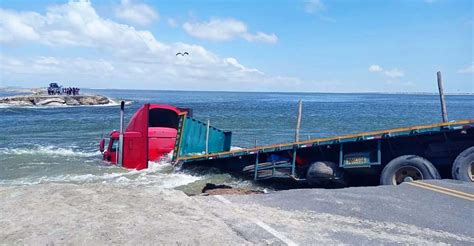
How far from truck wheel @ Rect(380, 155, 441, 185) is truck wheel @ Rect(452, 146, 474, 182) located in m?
0.52

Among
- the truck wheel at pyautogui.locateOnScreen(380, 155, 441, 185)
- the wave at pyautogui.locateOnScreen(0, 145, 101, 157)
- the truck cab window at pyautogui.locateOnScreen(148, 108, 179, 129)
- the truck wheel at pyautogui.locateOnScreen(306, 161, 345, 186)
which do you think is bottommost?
the wave at pyautogui.locateOnScreen(0, 145, 101, 157)

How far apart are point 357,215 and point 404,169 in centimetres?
449

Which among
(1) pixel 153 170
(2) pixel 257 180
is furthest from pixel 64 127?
(2) pixel 257 180

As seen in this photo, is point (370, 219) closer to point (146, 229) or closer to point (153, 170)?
point (146, 229)

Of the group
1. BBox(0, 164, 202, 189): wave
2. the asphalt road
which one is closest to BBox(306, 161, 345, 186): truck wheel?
the asphalt road

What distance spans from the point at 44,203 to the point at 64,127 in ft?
106

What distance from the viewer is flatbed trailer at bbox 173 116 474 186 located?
36.8 ft

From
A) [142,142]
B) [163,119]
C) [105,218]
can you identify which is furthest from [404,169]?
[163,119]

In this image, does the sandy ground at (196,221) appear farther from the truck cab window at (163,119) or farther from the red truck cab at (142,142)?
the truck cab window at (163,119)

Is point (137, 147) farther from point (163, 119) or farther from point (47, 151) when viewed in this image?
point (47, 151)

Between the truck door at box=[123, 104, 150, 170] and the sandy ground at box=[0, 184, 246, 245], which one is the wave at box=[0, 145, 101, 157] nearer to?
the truck door at box=[123, 104, 150, 170]

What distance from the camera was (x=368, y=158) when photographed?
12258 mm

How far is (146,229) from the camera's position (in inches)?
251

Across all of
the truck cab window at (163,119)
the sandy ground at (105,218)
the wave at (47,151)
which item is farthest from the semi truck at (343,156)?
the sandy ground at (105,218)
